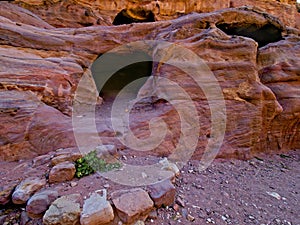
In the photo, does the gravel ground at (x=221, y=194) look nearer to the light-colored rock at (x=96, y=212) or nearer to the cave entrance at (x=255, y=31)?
the light-colored rock at (x=96, y=212)

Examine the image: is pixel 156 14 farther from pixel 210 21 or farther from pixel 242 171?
pixel 242 171

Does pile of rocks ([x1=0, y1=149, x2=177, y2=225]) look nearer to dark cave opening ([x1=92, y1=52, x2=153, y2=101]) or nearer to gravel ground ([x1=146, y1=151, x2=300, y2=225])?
gravel ground ([x1=146, y1=151, x2=300, y2=225])

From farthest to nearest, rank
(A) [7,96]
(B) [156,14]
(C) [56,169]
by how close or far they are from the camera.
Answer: (B) [156,14], (A) [7,96], (C) [56,169]

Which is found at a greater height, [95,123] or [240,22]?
[240,22]

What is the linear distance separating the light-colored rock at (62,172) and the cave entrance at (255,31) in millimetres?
5775

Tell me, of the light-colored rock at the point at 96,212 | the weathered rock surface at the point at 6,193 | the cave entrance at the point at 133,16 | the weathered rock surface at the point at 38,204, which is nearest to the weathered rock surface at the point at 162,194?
the light-colored rock at the point at 96,212

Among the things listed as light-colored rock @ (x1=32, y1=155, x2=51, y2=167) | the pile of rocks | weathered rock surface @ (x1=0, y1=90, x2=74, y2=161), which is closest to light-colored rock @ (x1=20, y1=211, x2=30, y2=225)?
the pile of rocks

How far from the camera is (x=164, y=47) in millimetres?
4852

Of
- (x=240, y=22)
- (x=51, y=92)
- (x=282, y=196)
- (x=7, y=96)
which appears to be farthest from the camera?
(x=240, y=22)

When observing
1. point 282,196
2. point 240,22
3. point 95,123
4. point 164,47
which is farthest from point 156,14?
point 282,196

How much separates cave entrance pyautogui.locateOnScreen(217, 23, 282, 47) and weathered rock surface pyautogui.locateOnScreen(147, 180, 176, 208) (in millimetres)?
5364

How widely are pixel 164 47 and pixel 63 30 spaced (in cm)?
378

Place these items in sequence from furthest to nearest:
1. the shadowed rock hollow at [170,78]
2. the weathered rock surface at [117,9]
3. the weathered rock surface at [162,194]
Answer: the weathered rock surface at [117,9] < the shadowed rock hollow at [170,78] < the weathered rock surface at [162,194]

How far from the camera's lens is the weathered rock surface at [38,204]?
225cm
